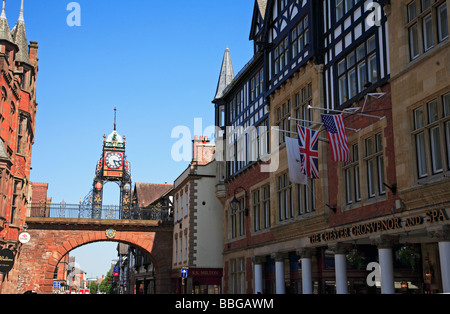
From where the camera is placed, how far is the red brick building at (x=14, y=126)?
1037 inches

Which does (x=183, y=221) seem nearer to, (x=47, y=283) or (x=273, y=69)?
(x=47, y=283)

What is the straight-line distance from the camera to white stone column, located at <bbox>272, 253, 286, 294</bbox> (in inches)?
991

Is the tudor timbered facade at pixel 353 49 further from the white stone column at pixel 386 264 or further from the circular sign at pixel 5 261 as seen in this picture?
the circular sign at pixel 5 261

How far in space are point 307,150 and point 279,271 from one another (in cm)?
895

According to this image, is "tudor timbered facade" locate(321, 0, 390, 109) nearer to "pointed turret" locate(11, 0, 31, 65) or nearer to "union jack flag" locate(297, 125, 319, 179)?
"union jack flag" locate(297, 125, 319, 179)

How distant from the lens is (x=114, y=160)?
6053 cm

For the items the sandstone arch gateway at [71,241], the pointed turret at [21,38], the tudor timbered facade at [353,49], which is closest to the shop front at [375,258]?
the tudor timbered facade at [353,49]

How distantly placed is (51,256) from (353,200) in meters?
28.4

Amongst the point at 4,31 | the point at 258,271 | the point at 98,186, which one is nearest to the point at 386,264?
the point at 258,271

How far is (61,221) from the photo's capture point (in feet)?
132

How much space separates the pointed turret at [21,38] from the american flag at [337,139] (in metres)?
23.5

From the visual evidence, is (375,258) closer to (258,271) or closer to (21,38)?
(258,271)

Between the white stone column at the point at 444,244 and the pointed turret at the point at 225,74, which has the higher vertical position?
the pointed turret at the point at 225,74

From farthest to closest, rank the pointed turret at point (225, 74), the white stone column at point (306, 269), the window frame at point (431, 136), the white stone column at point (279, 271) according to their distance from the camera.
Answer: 1. the pointed turret at point (225, 74)
2. the white stone column at point (279, 271)
3. the white stone column at point (306, 269)
4. the window frame at point (431, 136)
